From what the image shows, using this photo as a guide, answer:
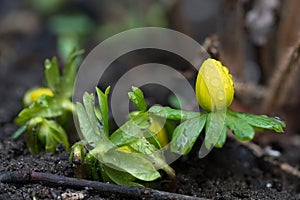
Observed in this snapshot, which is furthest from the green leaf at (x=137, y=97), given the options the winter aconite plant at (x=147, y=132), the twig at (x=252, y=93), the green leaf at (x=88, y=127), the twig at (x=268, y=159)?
the twig at (x=252, y=93)

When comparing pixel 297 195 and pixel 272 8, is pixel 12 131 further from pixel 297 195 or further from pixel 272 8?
pixel 272 8

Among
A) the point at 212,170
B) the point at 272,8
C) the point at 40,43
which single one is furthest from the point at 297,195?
the point at 40,43

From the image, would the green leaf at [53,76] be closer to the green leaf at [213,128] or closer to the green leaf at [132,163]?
the green leaf at [132,163]

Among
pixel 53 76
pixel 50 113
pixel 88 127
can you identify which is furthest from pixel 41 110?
pixel 88 127

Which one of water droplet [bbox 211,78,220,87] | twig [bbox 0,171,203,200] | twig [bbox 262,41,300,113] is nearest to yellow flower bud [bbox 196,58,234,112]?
water droplet [bbox 211,78,220,87]

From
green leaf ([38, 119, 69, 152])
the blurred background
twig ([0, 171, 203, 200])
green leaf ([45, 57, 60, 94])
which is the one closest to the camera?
twig ([0, 171, 203, 200])

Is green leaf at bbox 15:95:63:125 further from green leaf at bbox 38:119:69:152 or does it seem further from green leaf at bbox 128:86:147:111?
green leaf at bbox 128:86:147:111

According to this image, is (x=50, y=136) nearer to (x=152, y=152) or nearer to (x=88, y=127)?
(x=88, y=127)
